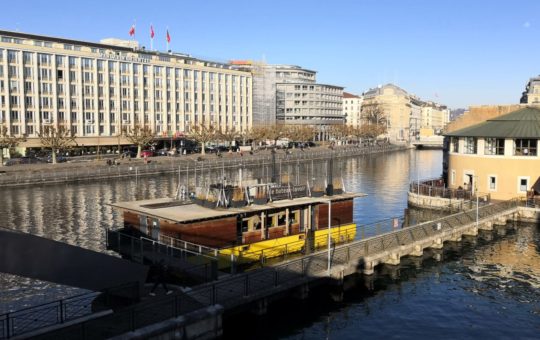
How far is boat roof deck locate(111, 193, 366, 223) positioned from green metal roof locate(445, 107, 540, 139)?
3518cm

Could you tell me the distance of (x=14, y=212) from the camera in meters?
64.9

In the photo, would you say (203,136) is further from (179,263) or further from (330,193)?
(179,263)

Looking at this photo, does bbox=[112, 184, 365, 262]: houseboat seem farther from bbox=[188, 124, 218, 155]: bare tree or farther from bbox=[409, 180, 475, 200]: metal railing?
bbox=[188, 124, 218, 155]: bare tree

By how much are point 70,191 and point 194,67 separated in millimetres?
95391

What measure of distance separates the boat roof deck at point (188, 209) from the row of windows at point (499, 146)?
115 ft

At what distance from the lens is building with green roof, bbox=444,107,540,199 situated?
64.1 meters

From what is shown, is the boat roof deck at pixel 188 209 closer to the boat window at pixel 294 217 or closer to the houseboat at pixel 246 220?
the houseboat at pixel 246 220

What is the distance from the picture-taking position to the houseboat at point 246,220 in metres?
33.8

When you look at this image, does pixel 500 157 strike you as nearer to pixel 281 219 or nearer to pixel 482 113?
pixel 482 113

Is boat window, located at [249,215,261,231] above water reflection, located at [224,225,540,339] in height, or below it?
above

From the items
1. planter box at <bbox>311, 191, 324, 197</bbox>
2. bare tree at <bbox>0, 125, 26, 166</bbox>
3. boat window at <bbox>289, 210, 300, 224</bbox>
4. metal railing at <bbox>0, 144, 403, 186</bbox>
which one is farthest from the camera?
bare tree at <bbox>0, 125, 26, 166</bbox>

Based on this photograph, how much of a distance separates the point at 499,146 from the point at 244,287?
48.5 metres

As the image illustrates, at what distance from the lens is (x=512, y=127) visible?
221ft

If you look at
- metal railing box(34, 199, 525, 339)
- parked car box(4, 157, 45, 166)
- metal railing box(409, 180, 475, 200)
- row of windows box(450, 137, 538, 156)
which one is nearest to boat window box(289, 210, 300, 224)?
metal railing box(34, 199, 525, 339)
